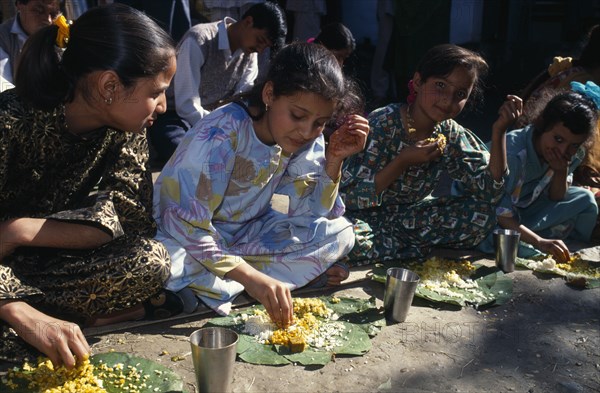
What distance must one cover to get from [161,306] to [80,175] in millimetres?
695

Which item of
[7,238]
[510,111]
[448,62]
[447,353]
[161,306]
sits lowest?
[447,353]

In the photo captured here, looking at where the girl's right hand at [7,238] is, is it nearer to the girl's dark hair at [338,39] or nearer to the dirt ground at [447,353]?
the dirt ground at [447,353]

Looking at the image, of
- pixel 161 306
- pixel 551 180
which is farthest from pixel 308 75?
pixel 551 180

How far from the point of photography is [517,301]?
349 centimetres

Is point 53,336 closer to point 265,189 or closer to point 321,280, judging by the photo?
point 265,189

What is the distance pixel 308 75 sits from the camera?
2.97m

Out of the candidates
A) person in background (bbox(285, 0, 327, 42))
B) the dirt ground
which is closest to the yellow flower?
the dirt ground

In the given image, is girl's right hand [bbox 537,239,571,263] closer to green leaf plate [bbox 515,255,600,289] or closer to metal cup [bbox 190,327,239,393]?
green leaf plate [bbox 515,255,600,289]

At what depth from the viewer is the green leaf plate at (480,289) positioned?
11.0 ft

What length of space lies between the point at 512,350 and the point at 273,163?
1.44 m

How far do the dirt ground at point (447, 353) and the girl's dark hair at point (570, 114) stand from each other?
1298 mm

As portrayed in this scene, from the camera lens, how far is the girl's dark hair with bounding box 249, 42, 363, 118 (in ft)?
9.72

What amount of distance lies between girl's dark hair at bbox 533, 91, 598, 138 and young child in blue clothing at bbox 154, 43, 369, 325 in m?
1.72

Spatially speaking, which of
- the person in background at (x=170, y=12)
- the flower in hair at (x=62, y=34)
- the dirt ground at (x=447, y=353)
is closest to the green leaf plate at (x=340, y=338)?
the dirt ground at (x=447, y=353)
